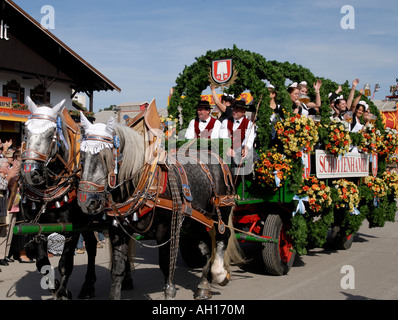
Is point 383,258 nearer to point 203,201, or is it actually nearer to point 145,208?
point 203,201

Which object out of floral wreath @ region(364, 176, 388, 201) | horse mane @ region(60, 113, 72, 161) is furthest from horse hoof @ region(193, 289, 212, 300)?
floral wreath @ region(364, 176, 388, 201)

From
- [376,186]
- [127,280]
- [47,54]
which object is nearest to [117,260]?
[127,280]

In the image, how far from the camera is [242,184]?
261 inches

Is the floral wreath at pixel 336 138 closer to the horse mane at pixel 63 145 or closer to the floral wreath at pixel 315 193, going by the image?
the floral wreath at pixel 315 193

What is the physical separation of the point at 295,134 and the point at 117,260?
127 inches

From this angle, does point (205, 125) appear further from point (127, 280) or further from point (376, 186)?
point (376, 186)

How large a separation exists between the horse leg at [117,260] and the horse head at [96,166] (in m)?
0.57

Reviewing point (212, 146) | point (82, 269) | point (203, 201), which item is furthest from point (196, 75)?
point (82, 269)

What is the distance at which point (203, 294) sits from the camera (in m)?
5.54

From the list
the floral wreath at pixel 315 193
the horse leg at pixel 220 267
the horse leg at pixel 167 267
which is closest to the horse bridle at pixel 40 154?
the horse leg at pixel 167 267

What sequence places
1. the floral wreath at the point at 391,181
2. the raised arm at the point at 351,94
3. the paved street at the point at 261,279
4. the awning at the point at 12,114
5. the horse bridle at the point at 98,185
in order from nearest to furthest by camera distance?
the horse bridle at the point at 98,185
the paved street at the point at 261,279
the raised arm at the point at 351,94
the floral wreath at the point at 391,181
the awning at the point at 12,114

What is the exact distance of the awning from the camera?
755 inches

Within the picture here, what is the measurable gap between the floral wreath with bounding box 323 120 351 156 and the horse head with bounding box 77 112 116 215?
14.2 feet

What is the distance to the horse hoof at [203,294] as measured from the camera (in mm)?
5512
